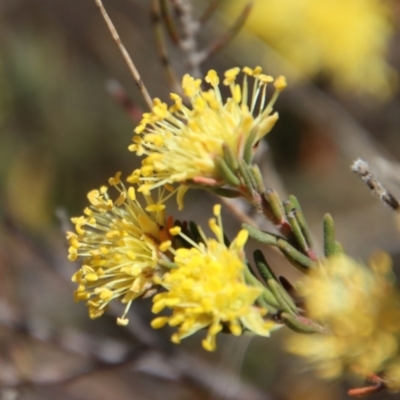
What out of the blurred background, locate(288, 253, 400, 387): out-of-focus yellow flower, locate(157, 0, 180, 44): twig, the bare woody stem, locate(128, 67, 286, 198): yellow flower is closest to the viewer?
locate(288, 253, 400, 387): out-of-focus yellow flower

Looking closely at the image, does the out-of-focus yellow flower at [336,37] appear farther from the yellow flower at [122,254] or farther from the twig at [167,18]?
the yellow flower at [122,254]

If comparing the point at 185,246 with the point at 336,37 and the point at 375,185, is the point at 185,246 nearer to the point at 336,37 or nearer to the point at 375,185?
the point at 375,185

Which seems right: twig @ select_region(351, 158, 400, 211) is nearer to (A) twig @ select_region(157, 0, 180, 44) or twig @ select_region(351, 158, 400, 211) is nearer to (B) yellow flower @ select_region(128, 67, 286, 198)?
(B) yellow flower @ select_region(128, 67, 286, 198)

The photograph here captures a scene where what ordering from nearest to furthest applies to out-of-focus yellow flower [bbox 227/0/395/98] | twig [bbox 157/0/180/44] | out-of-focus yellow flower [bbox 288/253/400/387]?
out-of-focus yellow flower [bbox 288/253/400/387]
twig [bbox 157/0/180/44]
out-of-focus yellow flower [bbox 227/0/395/98]

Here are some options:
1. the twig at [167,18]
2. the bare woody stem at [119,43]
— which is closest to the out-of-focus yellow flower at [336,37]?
the twig at [167,18]

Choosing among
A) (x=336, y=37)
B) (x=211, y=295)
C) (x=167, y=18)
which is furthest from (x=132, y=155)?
(x=211, y=295)

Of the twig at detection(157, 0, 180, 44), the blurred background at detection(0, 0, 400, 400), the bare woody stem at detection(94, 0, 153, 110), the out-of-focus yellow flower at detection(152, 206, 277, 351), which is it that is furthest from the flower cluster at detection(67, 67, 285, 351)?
the blurred background at detection(0, 0, 400, 400)
